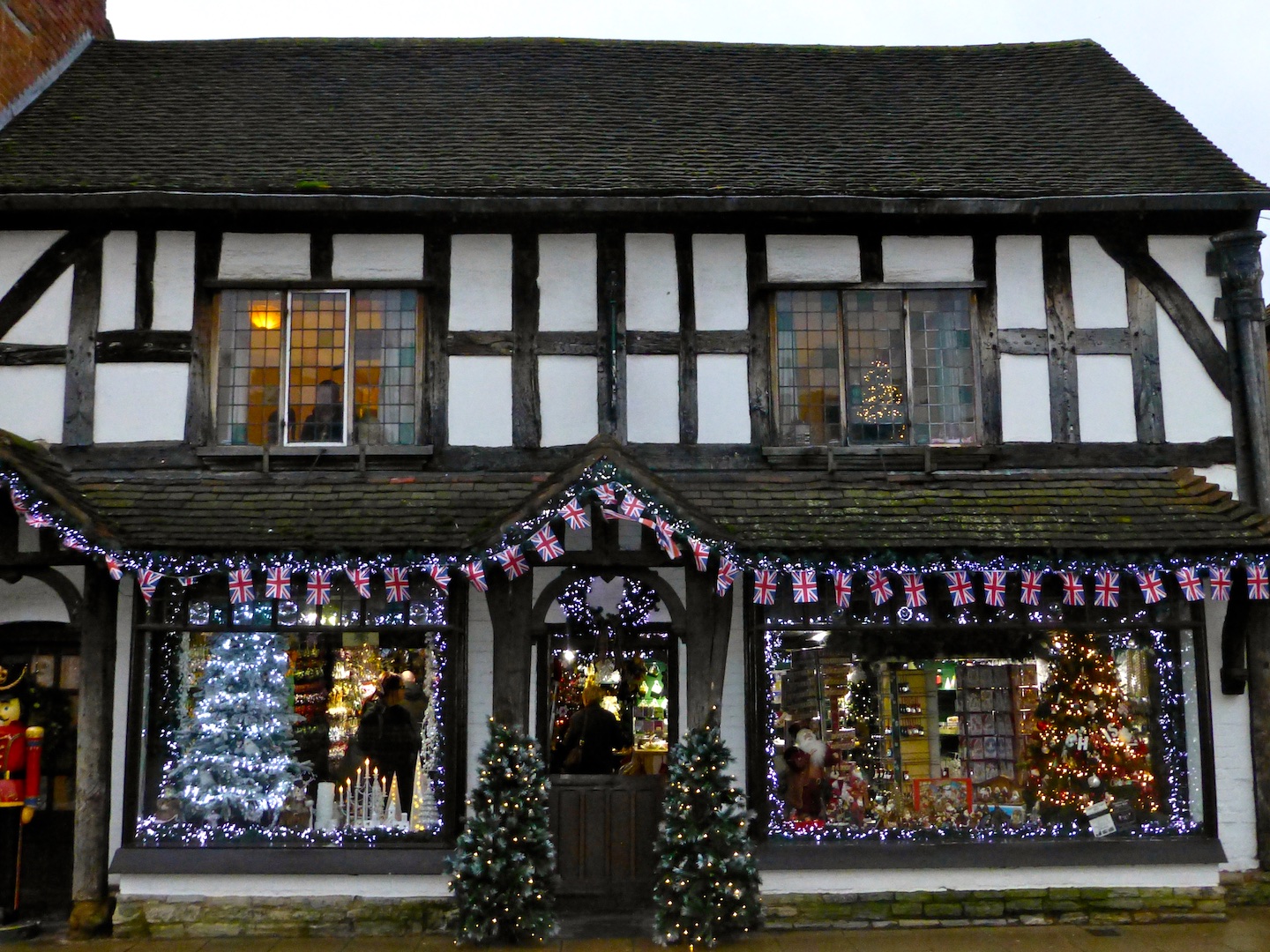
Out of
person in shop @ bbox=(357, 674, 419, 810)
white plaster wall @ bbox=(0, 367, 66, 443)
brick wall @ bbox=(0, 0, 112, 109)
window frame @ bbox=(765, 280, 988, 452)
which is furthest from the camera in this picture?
brick wall @ bbox=(0, 0, 112, 109)

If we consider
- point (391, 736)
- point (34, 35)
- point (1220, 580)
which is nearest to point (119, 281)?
point (34, 35)

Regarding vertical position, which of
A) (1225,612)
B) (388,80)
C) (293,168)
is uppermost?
(388,80)

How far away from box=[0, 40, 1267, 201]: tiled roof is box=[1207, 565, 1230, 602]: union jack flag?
11.4 feet

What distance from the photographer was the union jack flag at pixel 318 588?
9.09 m

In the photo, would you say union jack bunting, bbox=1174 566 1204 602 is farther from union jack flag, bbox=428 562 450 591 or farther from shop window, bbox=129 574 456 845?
shop window, bbox=129 574 456 845

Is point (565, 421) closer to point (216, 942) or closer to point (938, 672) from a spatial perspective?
point (938, 672)

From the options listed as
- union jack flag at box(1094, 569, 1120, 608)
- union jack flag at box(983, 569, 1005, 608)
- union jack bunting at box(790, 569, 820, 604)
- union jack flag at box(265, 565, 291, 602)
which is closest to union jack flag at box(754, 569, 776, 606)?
union jack bunting at box(790, 569, 820, 604)

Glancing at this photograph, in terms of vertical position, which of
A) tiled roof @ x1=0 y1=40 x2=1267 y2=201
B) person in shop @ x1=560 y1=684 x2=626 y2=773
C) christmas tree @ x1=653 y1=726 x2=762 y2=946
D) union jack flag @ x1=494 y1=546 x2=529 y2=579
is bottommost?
christmas tree @ x1=653 y1=726 x2=762 y2=946

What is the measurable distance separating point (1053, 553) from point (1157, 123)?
5.49 m

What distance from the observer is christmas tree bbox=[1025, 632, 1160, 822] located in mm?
9805

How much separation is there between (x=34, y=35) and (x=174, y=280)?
14.5ft

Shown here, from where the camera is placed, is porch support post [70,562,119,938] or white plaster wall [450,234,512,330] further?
white plaster wall [450,234,512,330]

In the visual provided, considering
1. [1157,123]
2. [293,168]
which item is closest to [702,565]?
[293,168]

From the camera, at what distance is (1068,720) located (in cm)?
998
